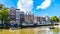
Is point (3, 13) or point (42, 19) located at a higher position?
point (3, 13)

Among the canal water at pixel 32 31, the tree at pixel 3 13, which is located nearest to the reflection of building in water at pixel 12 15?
the tree at pixel 3 13

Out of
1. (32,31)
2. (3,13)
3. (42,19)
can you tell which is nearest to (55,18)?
(42,19)

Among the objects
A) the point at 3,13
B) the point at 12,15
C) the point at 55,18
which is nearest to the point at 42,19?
the point at 55,18

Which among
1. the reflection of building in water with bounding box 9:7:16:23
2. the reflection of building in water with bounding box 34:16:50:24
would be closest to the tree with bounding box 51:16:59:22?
the reflection of building in water with bounding box 34:16:50:24

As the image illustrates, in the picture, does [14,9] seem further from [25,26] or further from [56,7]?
[56,7]

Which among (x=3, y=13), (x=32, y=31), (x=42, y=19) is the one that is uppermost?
(x=3, y=13)

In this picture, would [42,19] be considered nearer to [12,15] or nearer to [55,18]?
[55,18]

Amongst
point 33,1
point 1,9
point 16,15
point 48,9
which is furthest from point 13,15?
point 48,9

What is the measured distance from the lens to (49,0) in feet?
9.53

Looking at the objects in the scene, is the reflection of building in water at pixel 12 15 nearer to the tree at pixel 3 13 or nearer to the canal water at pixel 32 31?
the tree at pixel 3 13

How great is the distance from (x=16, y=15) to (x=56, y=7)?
69cm

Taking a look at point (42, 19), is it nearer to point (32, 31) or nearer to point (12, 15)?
point (32, 31)

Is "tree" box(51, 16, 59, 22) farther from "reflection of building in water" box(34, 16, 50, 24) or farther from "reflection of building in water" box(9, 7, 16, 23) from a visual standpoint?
"reflection of building in water" box(9, 7, 16, 23)

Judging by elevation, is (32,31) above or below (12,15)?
below
